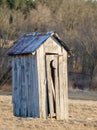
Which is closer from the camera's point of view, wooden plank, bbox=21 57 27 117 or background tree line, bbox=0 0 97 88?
wooden plank, bbox=21 57 27 117

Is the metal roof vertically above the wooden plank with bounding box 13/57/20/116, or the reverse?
the metal roof

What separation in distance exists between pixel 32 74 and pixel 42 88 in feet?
1.46

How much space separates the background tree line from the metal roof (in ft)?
98.1

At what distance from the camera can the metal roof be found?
43.7 ft

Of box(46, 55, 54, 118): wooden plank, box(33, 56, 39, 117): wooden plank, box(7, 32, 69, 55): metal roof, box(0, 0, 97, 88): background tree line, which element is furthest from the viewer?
box(0, 0, 97, 88): background tree line

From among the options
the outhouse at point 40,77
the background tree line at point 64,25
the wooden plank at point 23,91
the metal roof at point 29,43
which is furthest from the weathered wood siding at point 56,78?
the background tree line at point 64,25

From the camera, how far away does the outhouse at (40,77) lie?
43.5 ft

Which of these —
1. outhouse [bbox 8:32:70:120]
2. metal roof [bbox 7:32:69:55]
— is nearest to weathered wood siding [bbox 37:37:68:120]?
outhouse [bbox 8:32:70:120]

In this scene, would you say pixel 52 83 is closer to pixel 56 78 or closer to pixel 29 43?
pixel 56 78

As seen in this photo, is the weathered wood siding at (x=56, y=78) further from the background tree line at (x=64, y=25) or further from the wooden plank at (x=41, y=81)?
the background tree line at (x=64, y=25)

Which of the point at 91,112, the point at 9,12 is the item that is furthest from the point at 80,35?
the point at 91,112

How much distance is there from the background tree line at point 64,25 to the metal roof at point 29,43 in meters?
29.9

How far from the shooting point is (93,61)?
163 ft

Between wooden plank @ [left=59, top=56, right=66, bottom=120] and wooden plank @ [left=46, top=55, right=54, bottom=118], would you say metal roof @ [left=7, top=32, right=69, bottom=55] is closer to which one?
wooden plank @ [left=46, top=55, right=54, bottom=118]
